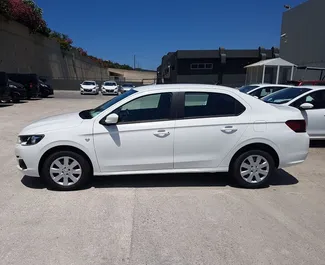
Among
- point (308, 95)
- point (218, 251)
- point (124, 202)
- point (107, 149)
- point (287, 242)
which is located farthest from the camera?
point (308, 95)

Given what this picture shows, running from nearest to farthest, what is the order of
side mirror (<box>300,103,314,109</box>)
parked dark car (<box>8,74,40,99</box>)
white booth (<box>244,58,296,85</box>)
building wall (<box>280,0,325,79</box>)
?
side mirror (<box>300,103,314,109</box>)
building wall (<box>280,0,325,79</box>)
white booth (<box>244,58,296,85</box>)
parked dark car (<box>8,74,40,99</box>)

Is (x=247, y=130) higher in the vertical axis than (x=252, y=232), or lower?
higher

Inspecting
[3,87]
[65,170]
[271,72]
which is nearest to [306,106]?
[65,170]

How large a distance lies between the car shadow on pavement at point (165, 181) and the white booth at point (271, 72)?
16.9 meters

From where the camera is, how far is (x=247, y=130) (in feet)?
15.6

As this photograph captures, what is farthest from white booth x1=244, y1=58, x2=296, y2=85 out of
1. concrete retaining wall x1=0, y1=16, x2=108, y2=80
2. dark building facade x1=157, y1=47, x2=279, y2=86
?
concrete retaining wall x1=0, y1=16, x2=108, y2=80

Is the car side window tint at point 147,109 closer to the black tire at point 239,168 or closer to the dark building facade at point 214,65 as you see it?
the black tire at point 239,168

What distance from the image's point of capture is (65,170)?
15.2ft

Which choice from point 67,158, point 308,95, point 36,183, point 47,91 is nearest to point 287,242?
point 67,158

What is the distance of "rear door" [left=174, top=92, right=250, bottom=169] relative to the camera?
15.3 feet

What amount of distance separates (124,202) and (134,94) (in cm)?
167

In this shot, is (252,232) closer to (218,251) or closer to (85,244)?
(218,251)

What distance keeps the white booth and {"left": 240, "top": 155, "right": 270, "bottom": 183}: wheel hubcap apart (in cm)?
1720

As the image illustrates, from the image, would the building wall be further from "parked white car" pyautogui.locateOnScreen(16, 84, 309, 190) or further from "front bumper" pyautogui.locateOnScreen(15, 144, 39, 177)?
"front bumper" pyautogui.locateOnScreen(15, 144, 39, 177)
